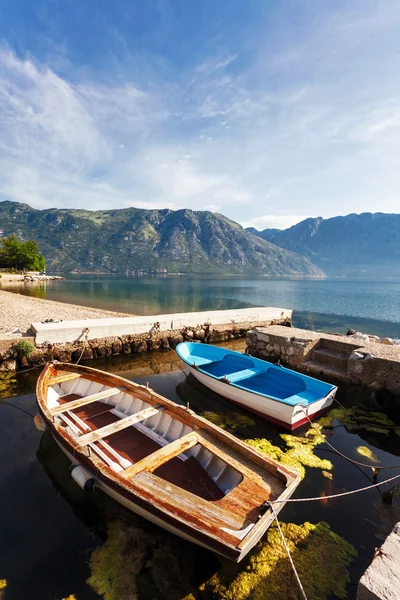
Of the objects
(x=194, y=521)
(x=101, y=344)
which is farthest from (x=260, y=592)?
(x=101, y=344)

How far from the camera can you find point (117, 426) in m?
6.74

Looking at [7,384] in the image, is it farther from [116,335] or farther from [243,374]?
[243,374]

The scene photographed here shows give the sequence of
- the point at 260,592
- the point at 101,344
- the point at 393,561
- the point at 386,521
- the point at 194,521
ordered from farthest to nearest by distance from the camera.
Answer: the point at 101,344 < the point at 386,521 < the point at 260,592 < the point at 194,521 < the point at 393,561

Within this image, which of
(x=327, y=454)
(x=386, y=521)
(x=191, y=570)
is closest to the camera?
(x=191, y=570)

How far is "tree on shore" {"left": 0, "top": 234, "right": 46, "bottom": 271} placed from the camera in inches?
3196

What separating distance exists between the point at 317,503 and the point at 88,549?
4.84m

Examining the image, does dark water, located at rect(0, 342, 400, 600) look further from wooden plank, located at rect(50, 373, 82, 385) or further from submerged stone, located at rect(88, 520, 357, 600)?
wooden plank, located at rect(50, 373, 82, 385)

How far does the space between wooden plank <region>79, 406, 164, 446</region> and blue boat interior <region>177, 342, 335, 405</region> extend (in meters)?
3.70

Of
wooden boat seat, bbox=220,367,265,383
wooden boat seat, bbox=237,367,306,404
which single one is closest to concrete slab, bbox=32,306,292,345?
wooden boat seat, bbox=220,367,265,383

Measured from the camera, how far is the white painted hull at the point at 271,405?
879 centimetres

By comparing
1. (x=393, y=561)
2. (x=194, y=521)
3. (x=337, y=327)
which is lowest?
(x=337, y=327)

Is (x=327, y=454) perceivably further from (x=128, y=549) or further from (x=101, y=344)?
(x=101, y=344)

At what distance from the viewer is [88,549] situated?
16.5ft

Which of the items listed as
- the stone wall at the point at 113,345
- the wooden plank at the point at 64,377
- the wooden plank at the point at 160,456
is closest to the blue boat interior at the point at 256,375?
the wooden plank at the point at 160,456
